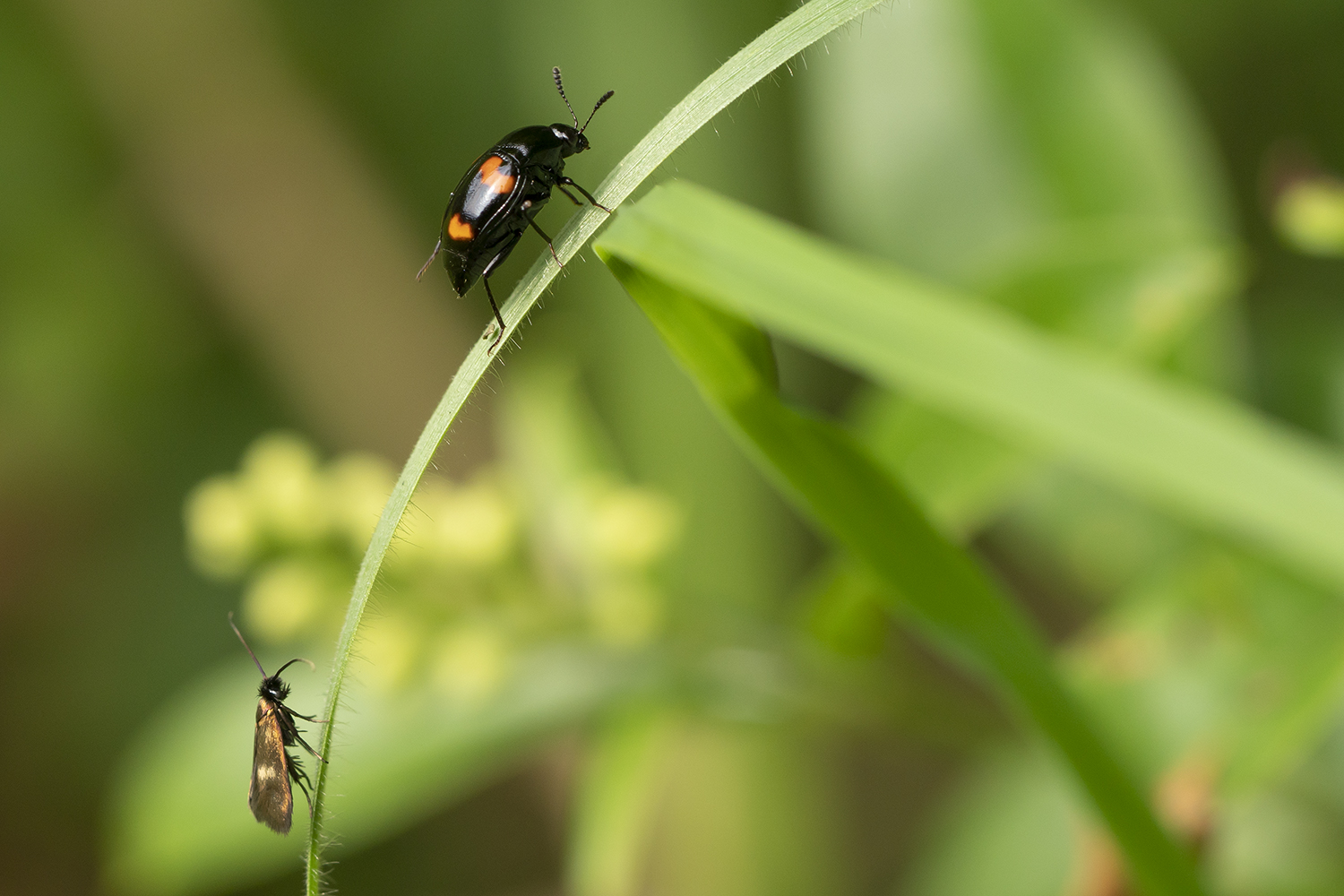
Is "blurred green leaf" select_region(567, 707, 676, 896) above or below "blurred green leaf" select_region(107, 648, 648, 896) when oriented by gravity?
below

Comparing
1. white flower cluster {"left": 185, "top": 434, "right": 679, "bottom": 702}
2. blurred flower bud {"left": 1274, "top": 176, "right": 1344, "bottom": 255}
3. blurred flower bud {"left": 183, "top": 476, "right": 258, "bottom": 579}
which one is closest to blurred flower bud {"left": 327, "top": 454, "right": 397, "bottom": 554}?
white flower cluster {"left": 185, "top": 434, "right": 679, "bottom": 702}

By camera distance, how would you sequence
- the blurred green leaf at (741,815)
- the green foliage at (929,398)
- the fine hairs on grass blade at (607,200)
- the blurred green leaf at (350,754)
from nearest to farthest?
the fine hairs on grass blade at (607,200)
the green foliage at (929,398)
the blurred green leaf at (350,754)
the blurred green leaf at (741,815)

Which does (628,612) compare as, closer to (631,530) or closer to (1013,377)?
(631,530)

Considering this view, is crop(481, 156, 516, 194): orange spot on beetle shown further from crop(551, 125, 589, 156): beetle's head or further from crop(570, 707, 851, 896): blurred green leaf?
crop(570, 707, 851, 896): blurred green leaf

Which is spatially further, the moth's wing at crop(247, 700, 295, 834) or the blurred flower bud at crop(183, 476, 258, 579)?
the blurred flower bud at crop(183, 476, 258, 579)

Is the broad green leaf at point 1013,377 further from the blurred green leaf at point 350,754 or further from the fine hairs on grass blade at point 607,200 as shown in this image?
the blurred green leaf at point 350,754

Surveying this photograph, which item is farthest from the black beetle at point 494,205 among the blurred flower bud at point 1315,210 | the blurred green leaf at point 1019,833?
the blurred green leaf at point 1019,833
